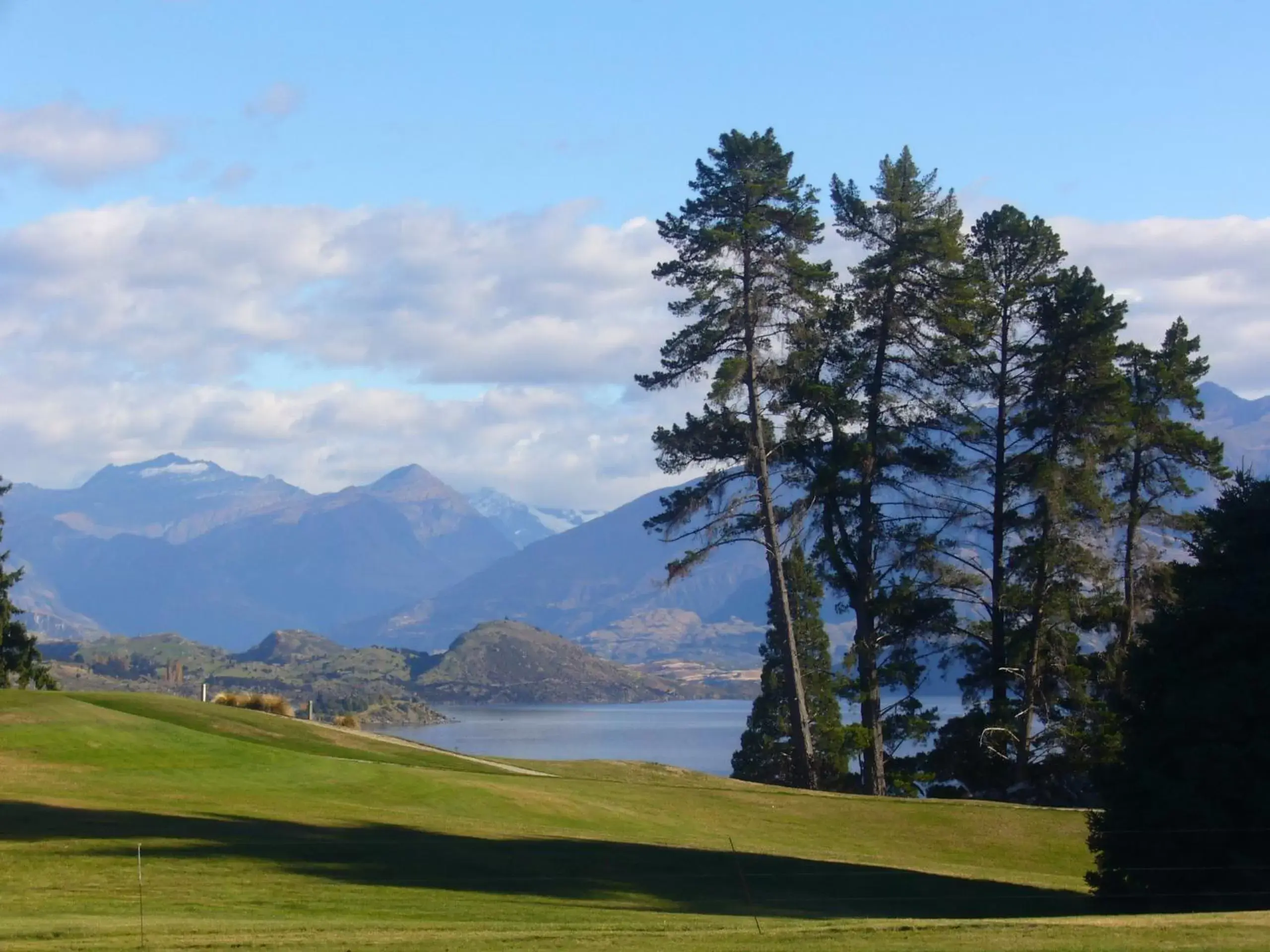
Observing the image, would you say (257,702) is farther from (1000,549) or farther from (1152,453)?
(1152,453)

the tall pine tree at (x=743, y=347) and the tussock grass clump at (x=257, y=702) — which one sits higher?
the tall pine tree at (x=743, y=347)

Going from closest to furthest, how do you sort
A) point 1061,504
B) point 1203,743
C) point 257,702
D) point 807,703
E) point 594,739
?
1. point 1203,743
2. point 1061,504
3. point 257,702
4. point 807,703
5. point 594,739

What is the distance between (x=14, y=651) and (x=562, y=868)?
4905 cm

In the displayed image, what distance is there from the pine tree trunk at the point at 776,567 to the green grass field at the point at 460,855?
13.5 ft

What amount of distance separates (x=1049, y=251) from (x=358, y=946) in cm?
3564

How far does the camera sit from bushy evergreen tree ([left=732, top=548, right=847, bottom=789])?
177 ft

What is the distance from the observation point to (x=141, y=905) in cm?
1714

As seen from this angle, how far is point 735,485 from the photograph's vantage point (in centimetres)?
4259

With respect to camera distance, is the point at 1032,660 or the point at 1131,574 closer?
the point at 1032,660

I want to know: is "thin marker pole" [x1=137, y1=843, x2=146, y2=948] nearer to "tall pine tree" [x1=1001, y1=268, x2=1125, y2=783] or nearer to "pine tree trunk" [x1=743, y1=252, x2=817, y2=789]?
"pine tree trunk" [x1=743, y1=252, x2=817, y2=789]

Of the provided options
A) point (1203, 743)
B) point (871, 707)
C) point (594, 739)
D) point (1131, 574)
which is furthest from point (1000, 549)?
point (594, 739)

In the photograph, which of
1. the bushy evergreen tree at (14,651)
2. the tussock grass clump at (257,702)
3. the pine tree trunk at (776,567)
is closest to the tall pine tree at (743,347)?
the pine tree trunk at (776,567)

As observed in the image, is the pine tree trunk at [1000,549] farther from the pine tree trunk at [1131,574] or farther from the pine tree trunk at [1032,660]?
the pine tree trunk at [1131,574]

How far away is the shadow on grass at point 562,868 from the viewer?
67.7 feet
